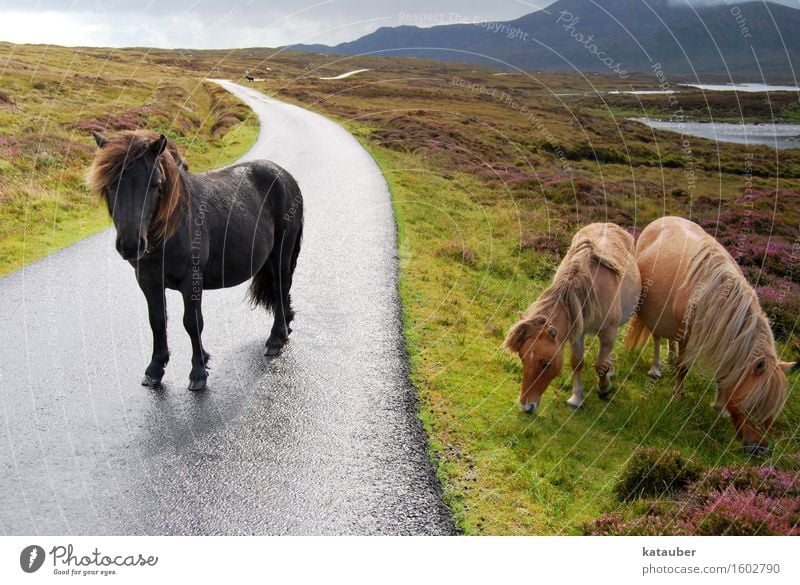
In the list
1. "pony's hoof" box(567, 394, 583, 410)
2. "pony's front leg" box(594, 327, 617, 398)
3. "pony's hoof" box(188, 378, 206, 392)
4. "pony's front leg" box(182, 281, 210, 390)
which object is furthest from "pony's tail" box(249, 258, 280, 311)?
"pony's front leg" box(594, 327, 617, 398)

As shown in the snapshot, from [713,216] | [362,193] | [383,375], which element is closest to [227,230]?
[383,375]

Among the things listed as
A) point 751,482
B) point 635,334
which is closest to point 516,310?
point 635,334

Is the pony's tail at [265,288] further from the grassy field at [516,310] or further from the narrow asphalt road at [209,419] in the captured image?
the grassy field at [516,310]

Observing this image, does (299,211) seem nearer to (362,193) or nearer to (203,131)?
(362,193)

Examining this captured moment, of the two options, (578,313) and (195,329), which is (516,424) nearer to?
(578,313)

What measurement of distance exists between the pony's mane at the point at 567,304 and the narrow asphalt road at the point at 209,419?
5.39 ft

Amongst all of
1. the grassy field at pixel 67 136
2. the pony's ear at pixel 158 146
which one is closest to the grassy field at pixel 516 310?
the pony's ear at pixel 158 146

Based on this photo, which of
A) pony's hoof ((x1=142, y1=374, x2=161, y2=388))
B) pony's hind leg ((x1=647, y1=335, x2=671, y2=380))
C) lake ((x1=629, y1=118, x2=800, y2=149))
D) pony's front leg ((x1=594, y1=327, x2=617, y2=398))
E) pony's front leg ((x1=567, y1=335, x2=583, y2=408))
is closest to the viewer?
pony's hoof ((x1=142, y1=374, x2=161, y2=388))

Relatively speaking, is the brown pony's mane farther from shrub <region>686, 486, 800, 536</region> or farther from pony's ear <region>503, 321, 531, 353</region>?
shrub <region>686, 486, 800, 536</region>

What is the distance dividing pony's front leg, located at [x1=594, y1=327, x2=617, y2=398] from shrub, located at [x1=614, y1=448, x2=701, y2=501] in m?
1.95

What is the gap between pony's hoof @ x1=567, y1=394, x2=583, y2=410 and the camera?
304 inches

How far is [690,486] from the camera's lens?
18.1 feet
